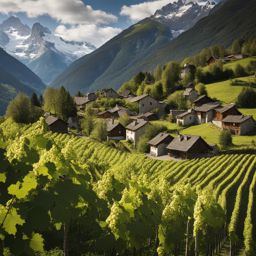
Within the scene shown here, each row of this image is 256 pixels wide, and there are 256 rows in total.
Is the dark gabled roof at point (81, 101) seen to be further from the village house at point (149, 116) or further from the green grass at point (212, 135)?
the green grass at point (212, 135)

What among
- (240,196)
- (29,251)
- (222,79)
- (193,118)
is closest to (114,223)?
(29,251)

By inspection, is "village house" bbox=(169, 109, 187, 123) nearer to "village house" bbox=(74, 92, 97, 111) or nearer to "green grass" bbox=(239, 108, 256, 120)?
"green grass" bbox=(239, 108, 256, 120)

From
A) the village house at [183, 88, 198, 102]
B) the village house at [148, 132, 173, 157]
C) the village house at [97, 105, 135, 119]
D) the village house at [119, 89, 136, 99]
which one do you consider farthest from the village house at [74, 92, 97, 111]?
the village house at [148, 132, 173, 157]

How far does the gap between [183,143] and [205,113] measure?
3240 cm

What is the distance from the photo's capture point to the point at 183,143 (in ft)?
302

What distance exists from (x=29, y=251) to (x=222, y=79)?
534 feet

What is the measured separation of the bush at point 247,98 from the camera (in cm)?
12962

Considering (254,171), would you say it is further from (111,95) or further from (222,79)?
(111,95)

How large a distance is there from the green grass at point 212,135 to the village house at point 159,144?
33.9 feet

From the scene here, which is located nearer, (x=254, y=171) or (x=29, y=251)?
(x=29, y=251)

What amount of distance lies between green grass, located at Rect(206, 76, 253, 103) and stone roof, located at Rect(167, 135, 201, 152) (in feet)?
154

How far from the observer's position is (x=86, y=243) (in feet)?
86.7

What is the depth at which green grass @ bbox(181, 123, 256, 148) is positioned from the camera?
9462 centimetres

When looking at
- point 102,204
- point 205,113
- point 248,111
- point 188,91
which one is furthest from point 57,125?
point 102,204
